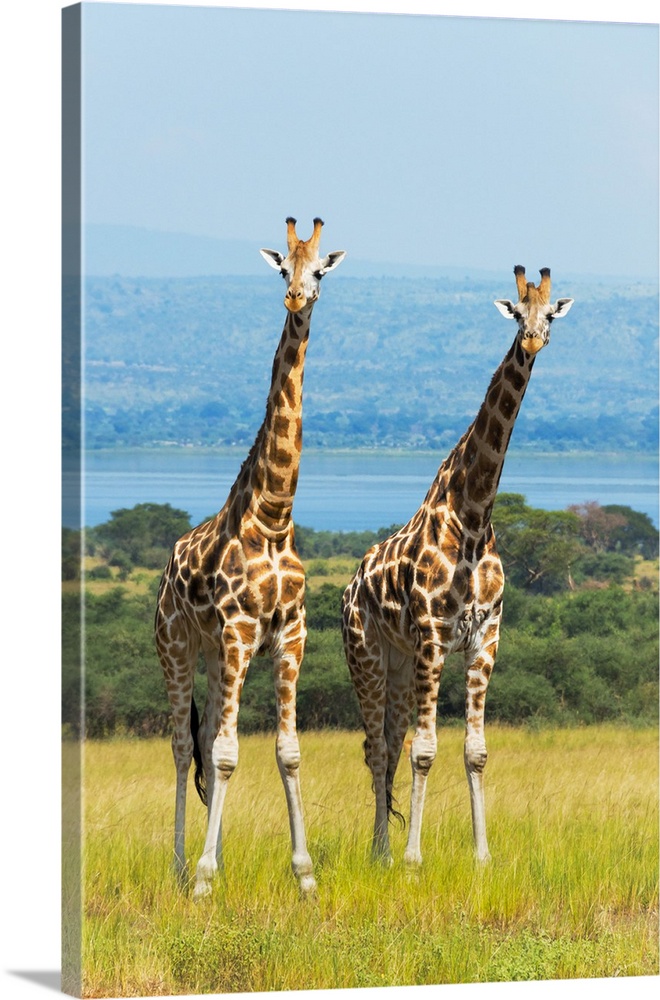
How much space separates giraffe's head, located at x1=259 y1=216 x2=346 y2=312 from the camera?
30.1ft

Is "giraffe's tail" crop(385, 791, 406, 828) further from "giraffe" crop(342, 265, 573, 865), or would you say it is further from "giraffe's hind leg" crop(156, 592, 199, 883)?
"giraffe's hind leg" crop(156, 592, 199, 883)

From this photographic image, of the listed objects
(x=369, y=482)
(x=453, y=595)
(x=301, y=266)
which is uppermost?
(x=301, y=266)

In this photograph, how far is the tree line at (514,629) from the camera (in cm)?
1056

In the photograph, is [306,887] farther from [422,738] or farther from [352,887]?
[422,738]

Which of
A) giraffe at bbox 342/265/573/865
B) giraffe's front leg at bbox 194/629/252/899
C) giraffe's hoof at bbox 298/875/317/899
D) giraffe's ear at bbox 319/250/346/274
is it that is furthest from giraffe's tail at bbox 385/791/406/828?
giraffe's ear at bbox 319/250/346/274

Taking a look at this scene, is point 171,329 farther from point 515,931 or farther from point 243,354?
point 515,931

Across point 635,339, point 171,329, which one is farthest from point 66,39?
point 635,339

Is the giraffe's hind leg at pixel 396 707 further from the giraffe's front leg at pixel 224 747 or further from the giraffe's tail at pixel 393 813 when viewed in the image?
the giraffe's front leg at pixel 224 747

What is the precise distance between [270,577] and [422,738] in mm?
1176

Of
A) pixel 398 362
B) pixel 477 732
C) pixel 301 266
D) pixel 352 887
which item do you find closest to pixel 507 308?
pixel 301 266

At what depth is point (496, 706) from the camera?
1175 centimetres

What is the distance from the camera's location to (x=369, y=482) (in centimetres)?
1198

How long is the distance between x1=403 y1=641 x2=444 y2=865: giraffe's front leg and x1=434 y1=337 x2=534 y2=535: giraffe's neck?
678 mm

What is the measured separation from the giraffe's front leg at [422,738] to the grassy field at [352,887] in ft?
0.51
